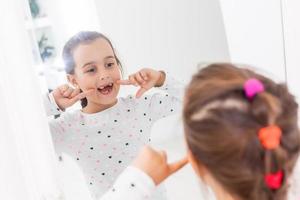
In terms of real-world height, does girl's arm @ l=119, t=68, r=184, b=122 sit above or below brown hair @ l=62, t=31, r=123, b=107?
below

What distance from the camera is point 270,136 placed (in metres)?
0.43

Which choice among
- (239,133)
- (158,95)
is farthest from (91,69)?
(239,133)

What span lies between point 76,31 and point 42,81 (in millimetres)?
89

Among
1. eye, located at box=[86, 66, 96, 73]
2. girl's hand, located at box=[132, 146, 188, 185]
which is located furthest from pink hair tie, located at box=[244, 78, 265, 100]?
eye, located at box=[86, 66, 96, 73]

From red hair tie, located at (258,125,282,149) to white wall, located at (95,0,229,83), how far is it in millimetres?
261

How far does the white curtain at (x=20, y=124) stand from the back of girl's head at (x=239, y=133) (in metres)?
0.21

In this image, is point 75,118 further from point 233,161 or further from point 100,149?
point 233,161

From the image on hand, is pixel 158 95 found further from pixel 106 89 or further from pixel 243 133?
pixel 243 133

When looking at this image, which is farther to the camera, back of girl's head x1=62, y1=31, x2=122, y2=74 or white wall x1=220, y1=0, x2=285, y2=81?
white wall x1=220, y1=0, x2=285, y2=81

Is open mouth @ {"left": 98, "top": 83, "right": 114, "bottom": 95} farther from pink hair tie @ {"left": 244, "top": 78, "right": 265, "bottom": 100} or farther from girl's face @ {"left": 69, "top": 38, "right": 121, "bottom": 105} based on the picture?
pink hair tie @ {"left": 244, "top": 78, "right": 265, "bottom": 100}

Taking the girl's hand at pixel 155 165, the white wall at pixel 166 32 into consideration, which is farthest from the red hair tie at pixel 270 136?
the white wall at pixel 166 32

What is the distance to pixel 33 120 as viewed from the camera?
21.6 inches

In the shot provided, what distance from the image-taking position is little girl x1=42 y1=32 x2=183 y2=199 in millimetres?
612

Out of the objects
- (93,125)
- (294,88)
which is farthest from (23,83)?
(294,88)
